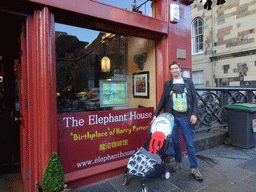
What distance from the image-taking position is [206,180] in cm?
296

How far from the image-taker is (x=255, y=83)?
9.87 m

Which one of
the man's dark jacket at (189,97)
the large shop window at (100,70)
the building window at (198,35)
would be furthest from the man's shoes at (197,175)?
the building window at (198,35)

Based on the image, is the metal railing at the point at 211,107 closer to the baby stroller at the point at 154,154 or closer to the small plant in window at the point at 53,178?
the baby stroller at the point at 154,154

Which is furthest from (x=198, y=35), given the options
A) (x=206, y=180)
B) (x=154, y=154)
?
(x=154, y=154)

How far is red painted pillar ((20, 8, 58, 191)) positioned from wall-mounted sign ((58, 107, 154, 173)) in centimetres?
27

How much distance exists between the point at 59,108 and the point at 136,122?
1.46 m

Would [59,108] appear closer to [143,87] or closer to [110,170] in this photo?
[110,170]

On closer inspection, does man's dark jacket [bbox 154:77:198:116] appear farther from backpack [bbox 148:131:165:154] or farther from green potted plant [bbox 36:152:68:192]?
green potted plant [bbox 36:152:68:192]

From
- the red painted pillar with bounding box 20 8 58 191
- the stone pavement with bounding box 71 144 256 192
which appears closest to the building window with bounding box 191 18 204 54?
the stone pavement with bounding box 71 144 256 192

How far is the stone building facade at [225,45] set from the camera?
10.1m

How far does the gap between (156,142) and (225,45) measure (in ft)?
35.8

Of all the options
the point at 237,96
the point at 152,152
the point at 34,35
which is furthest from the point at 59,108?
the point at 237,96

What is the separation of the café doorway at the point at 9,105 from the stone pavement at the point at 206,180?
66.3 inches

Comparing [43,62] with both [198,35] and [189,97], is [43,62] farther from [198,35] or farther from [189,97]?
[198,35]
